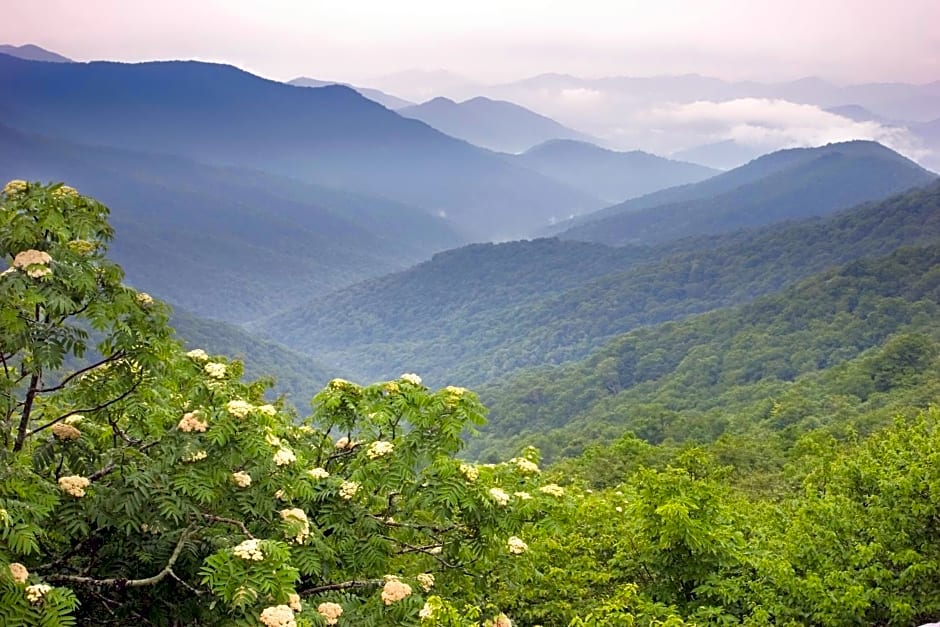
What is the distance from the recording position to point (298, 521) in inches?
227

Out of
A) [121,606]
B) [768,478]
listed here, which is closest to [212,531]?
[121,606]

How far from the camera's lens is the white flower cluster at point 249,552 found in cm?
485

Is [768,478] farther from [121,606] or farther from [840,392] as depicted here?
[840,392]

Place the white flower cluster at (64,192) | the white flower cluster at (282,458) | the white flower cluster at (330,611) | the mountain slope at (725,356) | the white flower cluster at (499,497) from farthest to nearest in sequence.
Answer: the mountain slope at (725,356) → the white flower cluster at (499,497) → the white flower cluster at (64,192) → the white flower cluster at (282,458) → the white flower cluster at (330,611)

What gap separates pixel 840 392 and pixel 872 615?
62.2 meters

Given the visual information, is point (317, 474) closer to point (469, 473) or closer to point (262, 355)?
point (469, 473)

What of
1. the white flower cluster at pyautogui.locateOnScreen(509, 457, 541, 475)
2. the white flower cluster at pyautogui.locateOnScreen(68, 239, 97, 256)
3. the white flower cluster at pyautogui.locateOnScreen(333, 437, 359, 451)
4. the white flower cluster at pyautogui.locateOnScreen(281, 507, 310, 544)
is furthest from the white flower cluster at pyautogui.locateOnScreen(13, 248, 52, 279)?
the white flower cluster at pyautogui.locateOnScreen(509, 457, 541, 475)

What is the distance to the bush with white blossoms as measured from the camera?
17.1 ft

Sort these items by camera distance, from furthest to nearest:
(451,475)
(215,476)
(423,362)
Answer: (423,362) → (451,475) → (215,476)

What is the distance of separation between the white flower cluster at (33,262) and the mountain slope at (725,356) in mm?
64923

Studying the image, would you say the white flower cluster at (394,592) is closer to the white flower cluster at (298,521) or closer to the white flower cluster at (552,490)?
the white flower cluster at (298,521)

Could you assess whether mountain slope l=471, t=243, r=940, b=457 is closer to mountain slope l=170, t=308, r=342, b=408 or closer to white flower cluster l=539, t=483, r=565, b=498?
mountain slope l=170, t=308, r=342, b=408

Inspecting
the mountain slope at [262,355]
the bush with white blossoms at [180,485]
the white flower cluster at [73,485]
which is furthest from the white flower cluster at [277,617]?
the mountain slope at [262,355]

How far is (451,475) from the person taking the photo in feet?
21.4
